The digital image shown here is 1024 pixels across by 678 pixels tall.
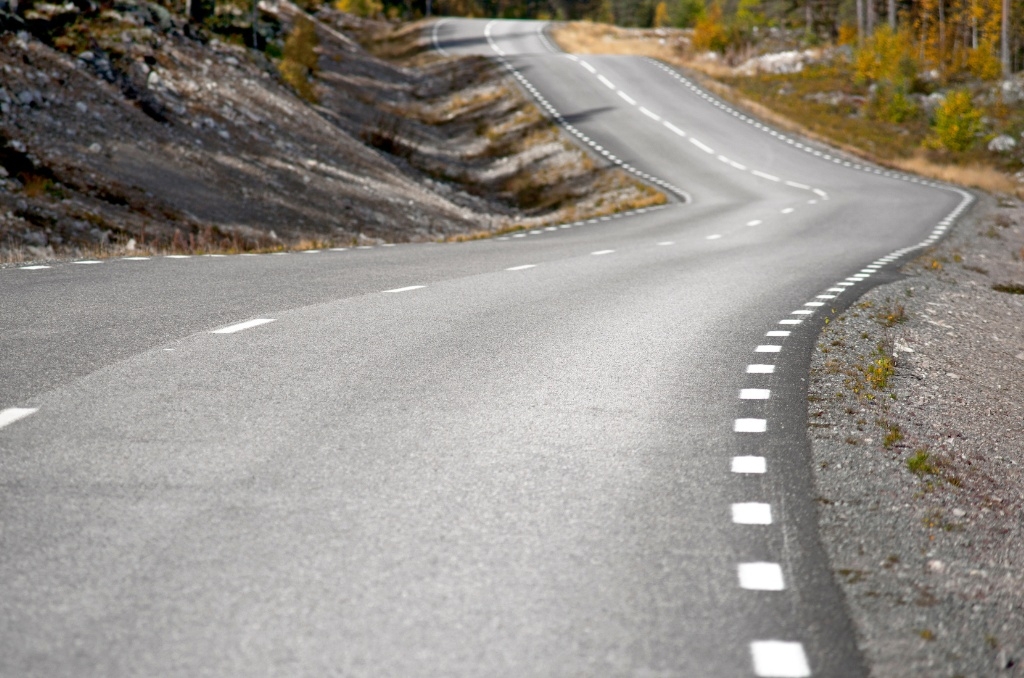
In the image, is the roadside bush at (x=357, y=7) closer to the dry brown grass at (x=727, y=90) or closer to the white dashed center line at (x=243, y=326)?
the dry brown grass at (x=727, y=90)

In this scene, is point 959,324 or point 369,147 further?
point 369,147

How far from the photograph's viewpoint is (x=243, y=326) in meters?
10.1

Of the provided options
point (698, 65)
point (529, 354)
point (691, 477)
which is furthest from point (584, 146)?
point (691, 477)

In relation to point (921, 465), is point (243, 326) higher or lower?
higher

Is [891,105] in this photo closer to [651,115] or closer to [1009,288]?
[651,115]

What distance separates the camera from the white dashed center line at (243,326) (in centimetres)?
983

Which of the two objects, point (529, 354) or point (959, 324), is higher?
point (529, 354)

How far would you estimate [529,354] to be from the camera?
9594 mm

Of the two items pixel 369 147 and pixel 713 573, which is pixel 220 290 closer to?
pixel 713 573

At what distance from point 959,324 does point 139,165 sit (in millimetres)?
18562

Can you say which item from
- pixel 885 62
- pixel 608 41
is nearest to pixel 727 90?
pixel 885 62

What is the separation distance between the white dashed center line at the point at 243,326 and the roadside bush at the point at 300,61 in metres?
33.3

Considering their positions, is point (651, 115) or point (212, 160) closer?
point (212, 160)

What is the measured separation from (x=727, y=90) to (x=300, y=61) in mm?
24199
